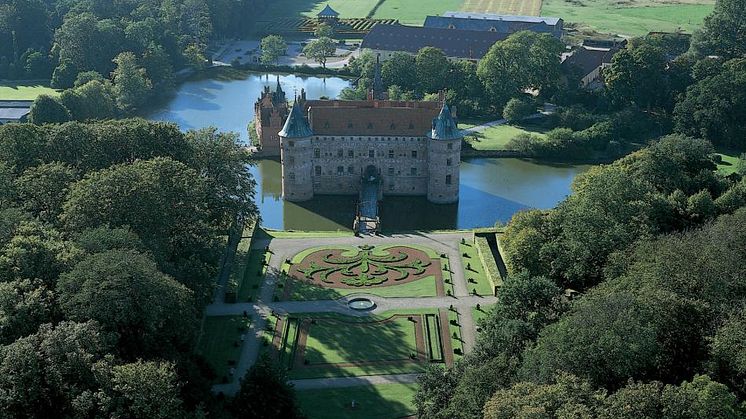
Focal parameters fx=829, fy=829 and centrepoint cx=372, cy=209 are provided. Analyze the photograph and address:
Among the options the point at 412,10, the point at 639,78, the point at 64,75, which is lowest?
the point at 64,75

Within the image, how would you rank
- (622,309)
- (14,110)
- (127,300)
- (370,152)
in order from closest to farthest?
1. (622,309)
2. (127,300)
3. (370,152)
4. (14,110)

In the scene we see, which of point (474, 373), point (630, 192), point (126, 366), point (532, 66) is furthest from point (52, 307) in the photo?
point (532, 66)

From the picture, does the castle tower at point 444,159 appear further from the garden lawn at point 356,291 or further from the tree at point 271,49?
the tree at point 271,49

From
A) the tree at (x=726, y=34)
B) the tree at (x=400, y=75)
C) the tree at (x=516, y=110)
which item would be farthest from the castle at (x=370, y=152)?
the tree at (x=726, y=34)

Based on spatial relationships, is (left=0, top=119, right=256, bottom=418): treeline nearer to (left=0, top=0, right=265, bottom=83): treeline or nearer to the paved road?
the paved road

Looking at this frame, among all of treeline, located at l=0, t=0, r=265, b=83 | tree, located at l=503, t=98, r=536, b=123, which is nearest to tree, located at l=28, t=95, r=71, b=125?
treeline, located at l=0, t=0, r=265, b=83

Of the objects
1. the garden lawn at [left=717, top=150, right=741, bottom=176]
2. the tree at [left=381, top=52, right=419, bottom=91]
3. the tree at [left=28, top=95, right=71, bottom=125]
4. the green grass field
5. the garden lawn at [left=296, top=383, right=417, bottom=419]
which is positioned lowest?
the garden lawn at [left=296, top=383, right=417, bottom=419]

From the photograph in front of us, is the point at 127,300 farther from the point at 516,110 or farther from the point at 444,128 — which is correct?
the point at 516,110

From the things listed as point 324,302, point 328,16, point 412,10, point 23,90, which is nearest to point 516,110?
point 324,302
